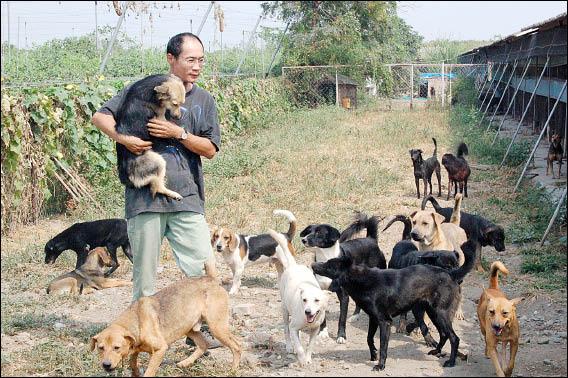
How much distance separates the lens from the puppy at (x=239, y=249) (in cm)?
823

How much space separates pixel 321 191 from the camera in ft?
42.0

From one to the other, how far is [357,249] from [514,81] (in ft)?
58.4

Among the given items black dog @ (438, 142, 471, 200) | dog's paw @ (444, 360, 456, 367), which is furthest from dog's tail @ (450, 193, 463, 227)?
black dog @ (438, 142, 471, 200)

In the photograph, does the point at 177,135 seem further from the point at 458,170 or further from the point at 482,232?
the point at 458,170

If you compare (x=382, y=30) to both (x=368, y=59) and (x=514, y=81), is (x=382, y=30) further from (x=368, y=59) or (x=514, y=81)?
(x=514, y=81)

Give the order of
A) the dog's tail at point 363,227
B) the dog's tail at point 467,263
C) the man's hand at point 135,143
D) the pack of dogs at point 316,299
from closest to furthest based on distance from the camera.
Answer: the pack of dogs at point 316,299 < the man's hand at point 135,143 < the dog's tail at point 467,263 < the dog's tail at point 363,227

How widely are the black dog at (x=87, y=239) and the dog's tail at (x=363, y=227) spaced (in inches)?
107

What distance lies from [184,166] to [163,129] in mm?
343

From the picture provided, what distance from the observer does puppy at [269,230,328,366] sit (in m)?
5.61

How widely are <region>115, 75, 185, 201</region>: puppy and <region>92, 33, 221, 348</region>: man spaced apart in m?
0.05

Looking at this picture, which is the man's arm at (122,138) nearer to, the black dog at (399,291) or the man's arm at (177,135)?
the man's arm at (177,135)

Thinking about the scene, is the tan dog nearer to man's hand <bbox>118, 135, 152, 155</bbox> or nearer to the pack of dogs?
the pack of dogs

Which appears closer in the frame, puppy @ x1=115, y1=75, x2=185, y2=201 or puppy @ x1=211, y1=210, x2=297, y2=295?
puppy @ x1=115, y1=75, x2=185, y2=201

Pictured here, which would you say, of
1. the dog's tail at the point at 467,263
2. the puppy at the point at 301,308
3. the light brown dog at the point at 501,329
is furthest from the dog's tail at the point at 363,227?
the light brown dog at the point at 501,329
